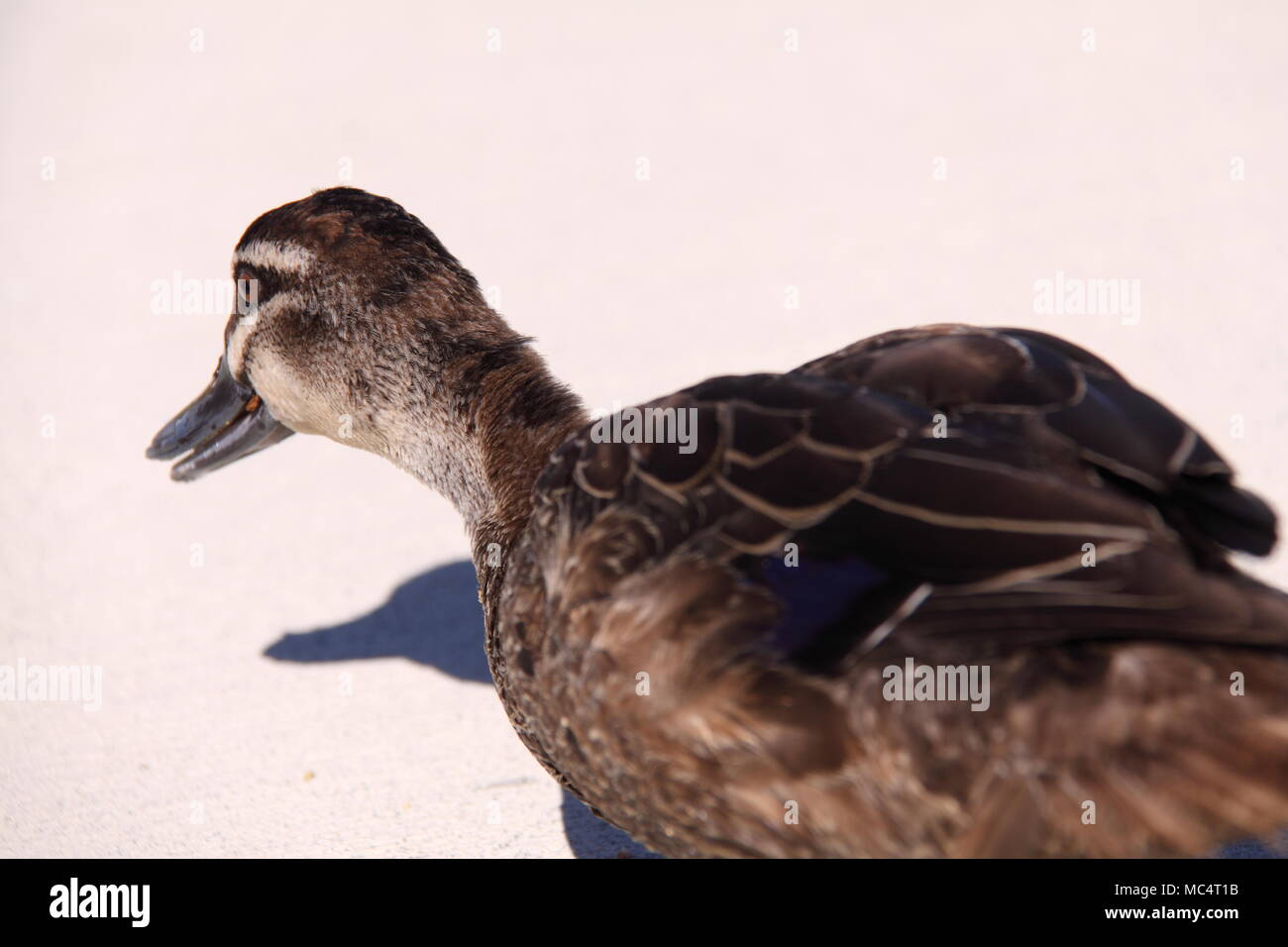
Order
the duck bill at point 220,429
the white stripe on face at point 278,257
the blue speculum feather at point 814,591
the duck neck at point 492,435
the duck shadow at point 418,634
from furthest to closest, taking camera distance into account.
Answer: the duck shadow at point 418,634
the duck bill at point 220,429
the white stripe on face at point 278,257
the duck neck at point 492,435
the blue speculum feather at point 814,591

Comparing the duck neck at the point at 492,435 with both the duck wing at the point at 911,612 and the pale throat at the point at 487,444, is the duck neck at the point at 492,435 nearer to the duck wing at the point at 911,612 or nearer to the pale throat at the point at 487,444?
the pale throat at the point at 487,444

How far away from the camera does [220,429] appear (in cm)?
439

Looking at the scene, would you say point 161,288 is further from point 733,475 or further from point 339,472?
point 733,475

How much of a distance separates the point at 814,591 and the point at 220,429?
275cm

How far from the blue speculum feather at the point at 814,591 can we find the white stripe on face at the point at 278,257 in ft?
7.16

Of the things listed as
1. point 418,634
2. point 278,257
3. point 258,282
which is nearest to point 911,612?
point 278,257

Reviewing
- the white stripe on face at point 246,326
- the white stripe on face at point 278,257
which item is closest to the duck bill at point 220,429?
the white stripe on face at point 246,326

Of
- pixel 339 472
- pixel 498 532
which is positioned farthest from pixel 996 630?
pixel 339 472

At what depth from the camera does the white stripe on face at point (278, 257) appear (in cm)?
393

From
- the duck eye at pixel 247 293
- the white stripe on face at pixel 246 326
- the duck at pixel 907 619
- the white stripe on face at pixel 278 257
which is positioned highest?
the white stripe on face at pixel 278 257

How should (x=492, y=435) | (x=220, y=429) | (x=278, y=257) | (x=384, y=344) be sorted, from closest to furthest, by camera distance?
(x=492, y=435)
(x=384, y=344)
(x=278, y=257)
(x=220, y=429)

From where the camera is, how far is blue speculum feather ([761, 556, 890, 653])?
236 cm

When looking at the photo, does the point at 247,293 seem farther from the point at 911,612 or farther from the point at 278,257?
the point at 911,612

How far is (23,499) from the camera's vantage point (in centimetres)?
564
